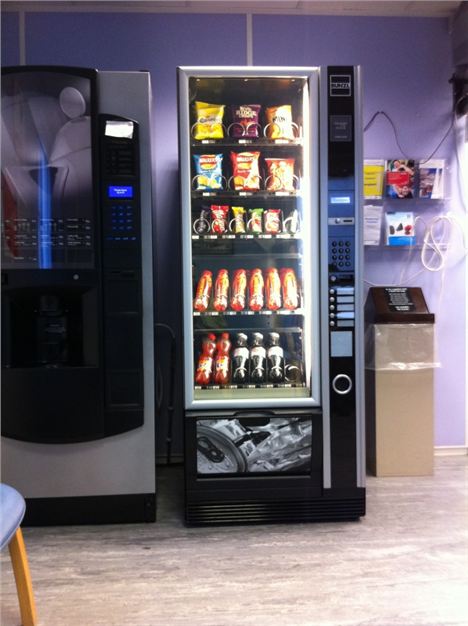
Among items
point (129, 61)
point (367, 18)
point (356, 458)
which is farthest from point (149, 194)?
point (367, 18)

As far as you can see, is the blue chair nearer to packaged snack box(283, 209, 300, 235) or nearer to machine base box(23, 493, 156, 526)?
machine base box(23, 493, 156, 526)

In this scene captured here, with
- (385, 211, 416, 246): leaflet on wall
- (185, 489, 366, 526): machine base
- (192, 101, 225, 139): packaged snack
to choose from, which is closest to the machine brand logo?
(192, 101, 225, 139): packaged snack

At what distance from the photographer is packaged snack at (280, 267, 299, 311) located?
2779mm

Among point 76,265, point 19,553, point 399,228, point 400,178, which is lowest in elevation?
point 19,553

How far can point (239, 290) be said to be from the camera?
282cm

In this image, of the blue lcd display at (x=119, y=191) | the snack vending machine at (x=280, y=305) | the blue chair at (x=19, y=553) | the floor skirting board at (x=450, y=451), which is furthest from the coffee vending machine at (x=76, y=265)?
the floor skirting board at (x=450, y=451)

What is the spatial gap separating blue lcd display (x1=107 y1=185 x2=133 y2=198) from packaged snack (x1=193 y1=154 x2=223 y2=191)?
36 cm

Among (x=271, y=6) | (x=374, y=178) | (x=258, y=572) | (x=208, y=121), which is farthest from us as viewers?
(x=374, y=178)

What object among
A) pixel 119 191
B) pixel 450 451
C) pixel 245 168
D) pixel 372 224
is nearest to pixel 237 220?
pixel 245 168

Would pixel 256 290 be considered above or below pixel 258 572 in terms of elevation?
above

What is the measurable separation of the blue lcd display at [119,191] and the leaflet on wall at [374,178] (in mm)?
1646

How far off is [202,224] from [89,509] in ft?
4.91

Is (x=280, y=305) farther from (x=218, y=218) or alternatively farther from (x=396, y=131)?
(x=396, y=131)

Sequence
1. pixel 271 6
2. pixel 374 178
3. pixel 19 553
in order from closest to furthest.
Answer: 1. pixel 19 553
2. pixel 271 6
3. pixel 374 178
